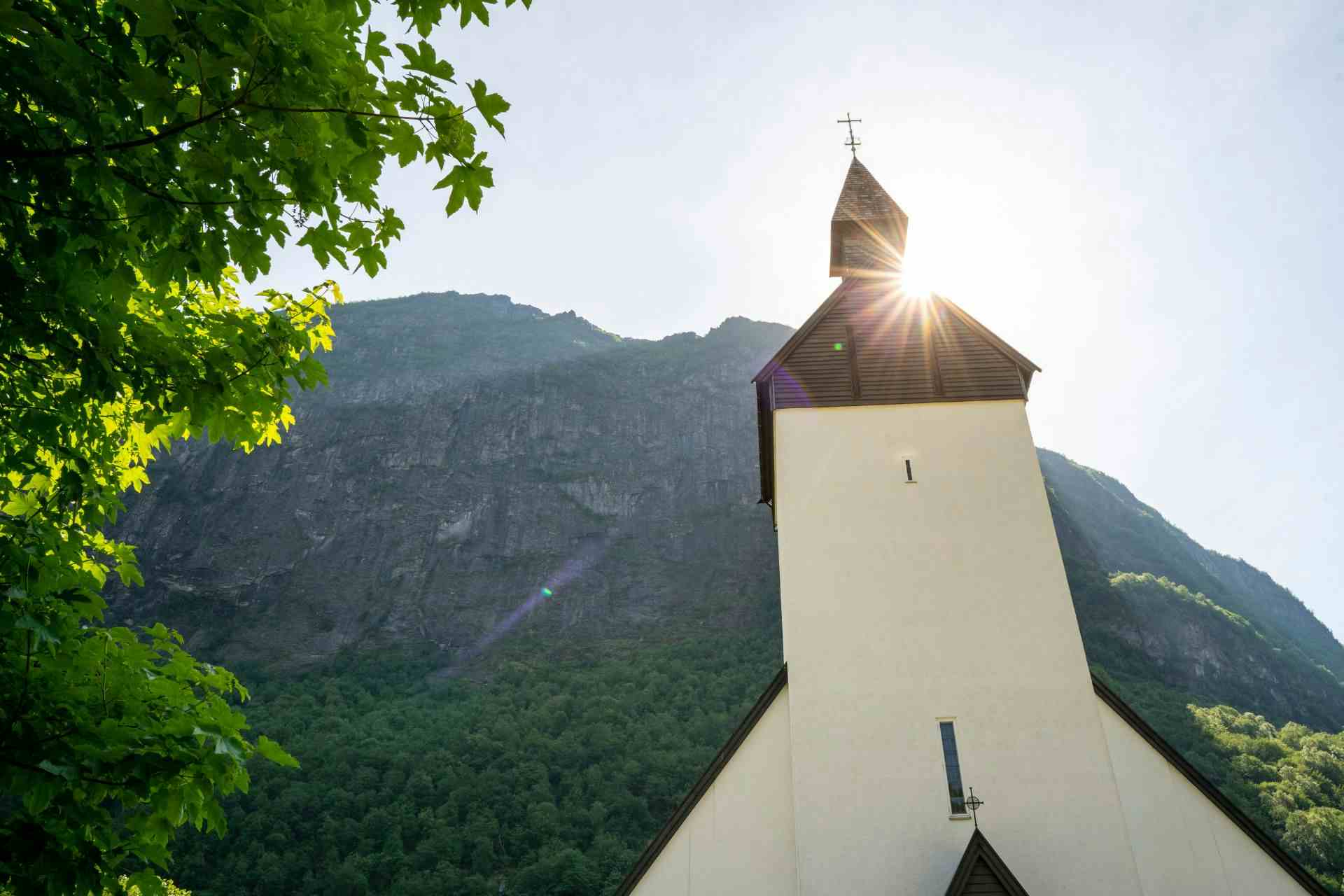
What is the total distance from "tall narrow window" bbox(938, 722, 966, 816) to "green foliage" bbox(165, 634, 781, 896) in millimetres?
39733

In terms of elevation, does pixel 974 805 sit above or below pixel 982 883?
above

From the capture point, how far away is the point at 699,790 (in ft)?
34.2

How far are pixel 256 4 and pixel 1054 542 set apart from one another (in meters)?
11.3

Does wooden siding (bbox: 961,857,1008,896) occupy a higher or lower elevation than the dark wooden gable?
lower

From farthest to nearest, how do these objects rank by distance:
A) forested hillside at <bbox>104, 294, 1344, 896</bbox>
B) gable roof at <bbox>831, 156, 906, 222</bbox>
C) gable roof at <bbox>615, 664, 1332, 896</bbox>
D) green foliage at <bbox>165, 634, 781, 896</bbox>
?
forested hillside at <bbox>104, 294, 1344, 896</bbox>, green foliage at <bbox>165, 634, 781, 896</bbox>, gable roof at <bbox>831, 156, 906, 222</bbox>, gable roof at <bbox>615, 664, 1332, 896</bbox>

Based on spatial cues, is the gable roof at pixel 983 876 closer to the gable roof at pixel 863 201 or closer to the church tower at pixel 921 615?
the church tower at pixel 921 615

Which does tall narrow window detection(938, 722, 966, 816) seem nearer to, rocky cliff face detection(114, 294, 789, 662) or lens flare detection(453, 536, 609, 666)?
rocky cliff face detection(114, 294, 789, 662)

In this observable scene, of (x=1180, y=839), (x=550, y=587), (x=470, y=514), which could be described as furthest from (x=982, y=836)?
(x=470, y=514)

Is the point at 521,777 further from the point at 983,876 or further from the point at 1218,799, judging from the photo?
the point at 1218,799

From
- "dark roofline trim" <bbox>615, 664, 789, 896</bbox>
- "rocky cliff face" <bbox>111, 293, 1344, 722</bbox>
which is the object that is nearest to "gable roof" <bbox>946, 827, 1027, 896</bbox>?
→ "dark roofline trim" <bbox>615, 664, 789, 896</bbox>

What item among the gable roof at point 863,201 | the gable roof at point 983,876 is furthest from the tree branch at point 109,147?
the gable roof at point 863,201

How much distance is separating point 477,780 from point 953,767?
54.5 meters

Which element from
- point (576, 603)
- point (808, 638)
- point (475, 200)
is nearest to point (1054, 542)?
point (808, 638)

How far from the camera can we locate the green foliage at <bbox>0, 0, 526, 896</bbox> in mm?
2590
